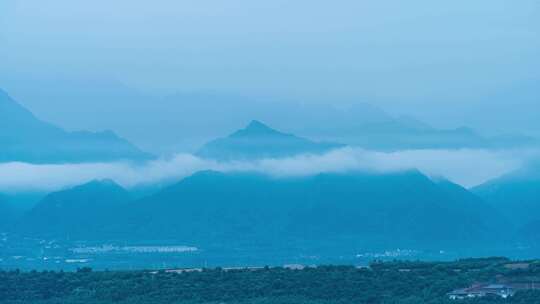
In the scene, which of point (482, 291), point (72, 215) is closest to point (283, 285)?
point (482, 291)

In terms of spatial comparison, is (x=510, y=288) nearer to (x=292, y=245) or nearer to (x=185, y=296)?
(x=185, y=296)

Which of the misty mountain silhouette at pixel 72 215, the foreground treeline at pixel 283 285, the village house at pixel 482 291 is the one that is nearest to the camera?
the village house at pixel 482 291

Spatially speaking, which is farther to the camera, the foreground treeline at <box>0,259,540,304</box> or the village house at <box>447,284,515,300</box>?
the foreground treeline at <box>0,259,540,304</box>

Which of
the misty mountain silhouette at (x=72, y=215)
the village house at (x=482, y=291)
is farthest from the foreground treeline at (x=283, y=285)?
the misty mountain silhouette at (x=72, y=215)

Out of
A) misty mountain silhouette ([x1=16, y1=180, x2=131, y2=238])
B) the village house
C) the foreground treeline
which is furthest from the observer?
→ misty mountain silhouette ([x1=16, y1=180, x2=131, y2=238])

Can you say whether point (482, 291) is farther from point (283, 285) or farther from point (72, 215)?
point (72, 215)

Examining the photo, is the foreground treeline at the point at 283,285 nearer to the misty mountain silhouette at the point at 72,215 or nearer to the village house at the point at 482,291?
the village house at the point at 482,291

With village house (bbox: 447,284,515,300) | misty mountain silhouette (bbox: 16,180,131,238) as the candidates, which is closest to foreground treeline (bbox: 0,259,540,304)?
village house (bbox: 447,284,515,300)

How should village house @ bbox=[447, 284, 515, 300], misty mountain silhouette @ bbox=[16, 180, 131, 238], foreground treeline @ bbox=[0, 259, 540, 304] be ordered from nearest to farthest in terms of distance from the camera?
village house @ bbox=[447, 284, 515, 300], foreground treeline @ bbox=[0, 259, 540, 304], misty mountain silhouette @ bbox=[16, 180, 131, 238]

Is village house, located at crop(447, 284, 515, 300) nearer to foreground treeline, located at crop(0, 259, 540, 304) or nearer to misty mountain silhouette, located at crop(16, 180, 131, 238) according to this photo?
foreground treeline, located at crop(0, 259, 540, 304)
